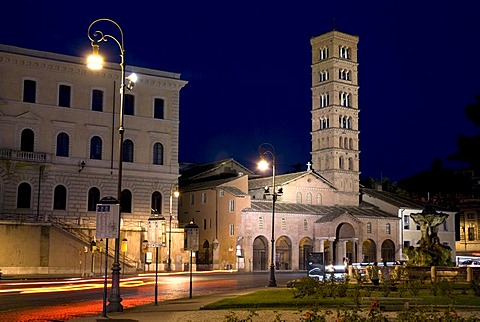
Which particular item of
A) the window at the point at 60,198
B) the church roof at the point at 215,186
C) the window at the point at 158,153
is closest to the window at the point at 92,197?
the window at the point at 60,198

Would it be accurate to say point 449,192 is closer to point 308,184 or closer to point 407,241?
point 407,241

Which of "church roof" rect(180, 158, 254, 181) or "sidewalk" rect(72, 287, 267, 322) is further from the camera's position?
"church roof" rect(180, 158, 254, 181)

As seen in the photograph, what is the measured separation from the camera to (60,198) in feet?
185

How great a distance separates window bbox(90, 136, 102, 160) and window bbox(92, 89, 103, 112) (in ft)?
8.05

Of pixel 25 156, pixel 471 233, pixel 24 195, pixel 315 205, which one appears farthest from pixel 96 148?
pixel 471 233

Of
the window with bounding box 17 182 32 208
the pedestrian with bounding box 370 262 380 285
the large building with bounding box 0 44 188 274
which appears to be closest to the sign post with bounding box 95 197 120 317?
the pedestrian with bounding box 370 262 380 285

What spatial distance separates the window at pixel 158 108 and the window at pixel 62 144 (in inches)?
333

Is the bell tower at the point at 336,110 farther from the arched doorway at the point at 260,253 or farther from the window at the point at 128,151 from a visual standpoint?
the window at the point at 128,151

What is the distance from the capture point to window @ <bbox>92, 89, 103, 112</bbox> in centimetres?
5931

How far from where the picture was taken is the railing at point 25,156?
53438 mm

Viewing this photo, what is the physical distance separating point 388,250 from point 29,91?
150 ft

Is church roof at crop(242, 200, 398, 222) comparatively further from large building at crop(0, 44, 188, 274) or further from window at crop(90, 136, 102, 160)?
window at crop(90, 136, 102, 160)

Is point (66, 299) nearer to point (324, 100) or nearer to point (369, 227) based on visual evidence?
point (369, 227)

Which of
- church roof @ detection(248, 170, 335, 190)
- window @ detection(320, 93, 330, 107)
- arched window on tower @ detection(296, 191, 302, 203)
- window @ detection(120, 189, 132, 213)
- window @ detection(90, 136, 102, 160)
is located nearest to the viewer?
window @ detection(90, 136, 102, 160)
